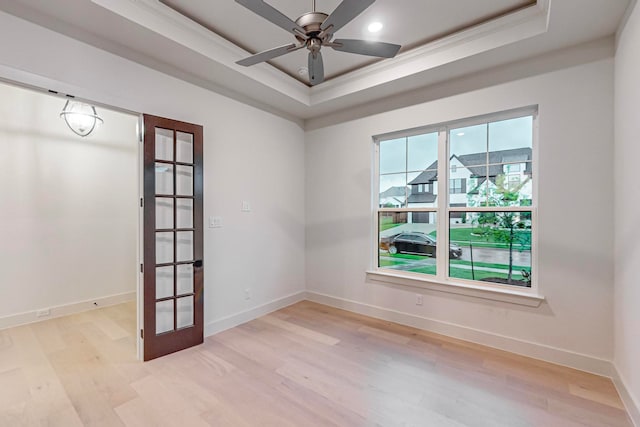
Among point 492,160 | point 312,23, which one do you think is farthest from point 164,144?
point 492,160

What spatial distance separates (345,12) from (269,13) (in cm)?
45

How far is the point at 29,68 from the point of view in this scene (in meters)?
2.08

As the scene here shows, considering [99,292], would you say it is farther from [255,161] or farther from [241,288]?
[255,161]

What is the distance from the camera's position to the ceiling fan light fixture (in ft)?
8.37

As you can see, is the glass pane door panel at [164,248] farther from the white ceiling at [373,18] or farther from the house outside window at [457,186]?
the house outside window at [457,186]

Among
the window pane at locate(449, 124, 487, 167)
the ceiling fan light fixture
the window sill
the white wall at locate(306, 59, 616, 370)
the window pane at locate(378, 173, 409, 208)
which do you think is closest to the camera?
the white wall at locate(306, 59, 616, 370)

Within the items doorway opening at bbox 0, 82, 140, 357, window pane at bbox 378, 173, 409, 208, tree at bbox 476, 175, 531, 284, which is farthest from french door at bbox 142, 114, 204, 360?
tree at bbox 476, 175, 531, 284

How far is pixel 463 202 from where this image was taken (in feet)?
10.4

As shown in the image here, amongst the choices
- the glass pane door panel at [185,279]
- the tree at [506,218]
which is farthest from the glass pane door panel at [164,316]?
the tree at [506,218]

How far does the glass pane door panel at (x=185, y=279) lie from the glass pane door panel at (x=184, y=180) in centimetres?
77

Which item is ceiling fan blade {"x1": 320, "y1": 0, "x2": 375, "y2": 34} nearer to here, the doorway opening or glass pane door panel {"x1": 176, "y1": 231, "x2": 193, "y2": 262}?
glass pane door panel {"x1": 176, "y1": 231, "x2": 193, "y2": 262}

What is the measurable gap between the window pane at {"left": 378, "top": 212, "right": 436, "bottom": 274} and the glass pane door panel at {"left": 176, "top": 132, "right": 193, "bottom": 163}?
2428 mm

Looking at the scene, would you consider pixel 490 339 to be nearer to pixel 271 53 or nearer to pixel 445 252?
pixel 445 252

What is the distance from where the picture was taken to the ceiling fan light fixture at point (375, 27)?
2550 mm
